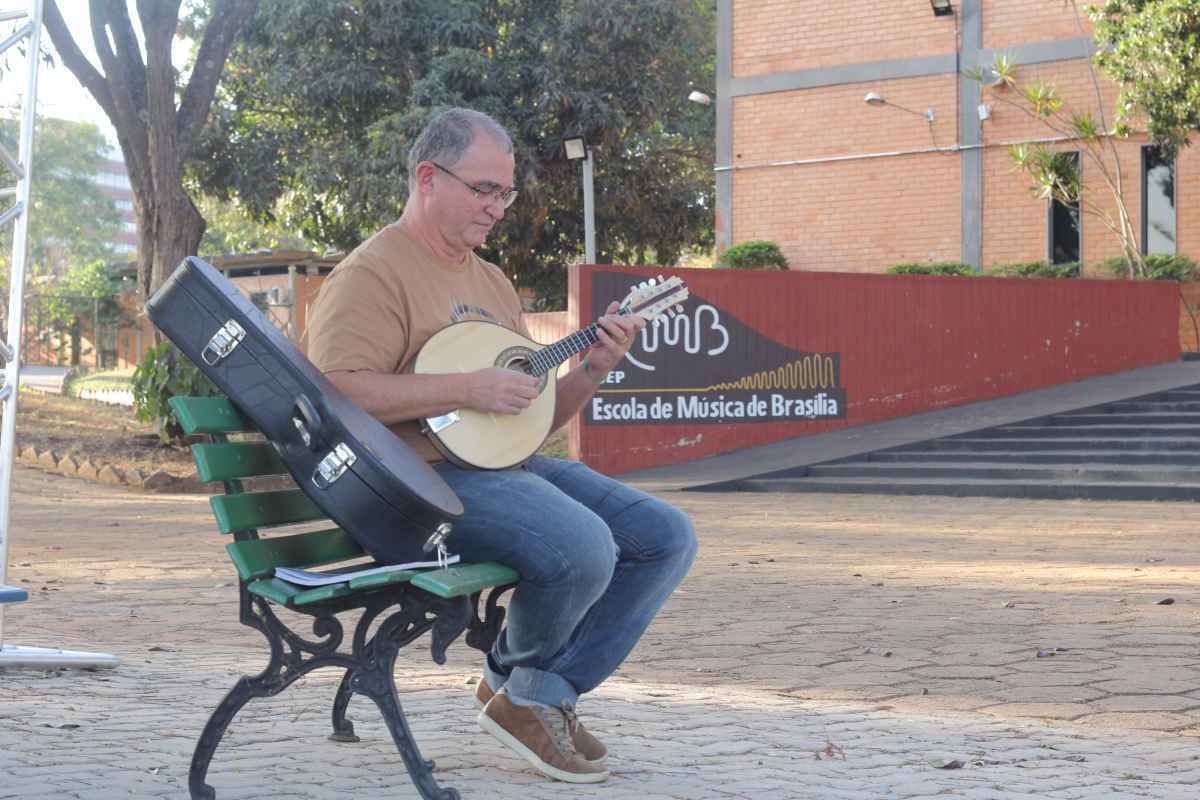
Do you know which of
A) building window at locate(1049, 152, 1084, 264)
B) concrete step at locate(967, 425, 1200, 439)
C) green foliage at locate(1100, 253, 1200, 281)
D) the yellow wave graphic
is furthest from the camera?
building window at locate(1049, 152, 1084, 264)

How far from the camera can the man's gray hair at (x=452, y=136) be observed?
4.19 metres

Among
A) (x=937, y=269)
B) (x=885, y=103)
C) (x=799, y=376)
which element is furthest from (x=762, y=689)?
(x=885, y=103)

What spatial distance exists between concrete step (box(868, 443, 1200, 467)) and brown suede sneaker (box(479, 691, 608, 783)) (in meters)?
12.0

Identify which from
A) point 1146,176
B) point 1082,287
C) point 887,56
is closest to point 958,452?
point 1082,287

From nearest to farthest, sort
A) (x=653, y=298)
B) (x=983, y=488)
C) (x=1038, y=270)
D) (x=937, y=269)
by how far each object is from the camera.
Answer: (x=653, y=298)
(x=983, y=488)
(x=937, y=269)
(x=1038, y=270)

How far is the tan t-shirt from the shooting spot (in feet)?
13.1

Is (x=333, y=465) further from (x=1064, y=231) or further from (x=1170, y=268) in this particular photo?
(x=1064, y=231)

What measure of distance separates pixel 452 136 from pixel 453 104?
22.3m

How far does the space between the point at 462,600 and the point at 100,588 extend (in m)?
5.25

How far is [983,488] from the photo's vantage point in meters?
14.5

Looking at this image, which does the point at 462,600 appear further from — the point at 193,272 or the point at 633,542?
the point at 193,272

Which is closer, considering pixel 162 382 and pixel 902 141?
pixel 162 382

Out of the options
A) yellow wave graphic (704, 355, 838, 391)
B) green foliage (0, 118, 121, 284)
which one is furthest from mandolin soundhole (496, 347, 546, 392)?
green foliage (0, 118, 121, 284)

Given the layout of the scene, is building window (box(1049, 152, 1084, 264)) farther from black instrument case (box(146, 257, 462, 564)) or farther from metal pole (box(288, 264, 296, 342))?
black instrument case (box(146, 257, 462, 564))
